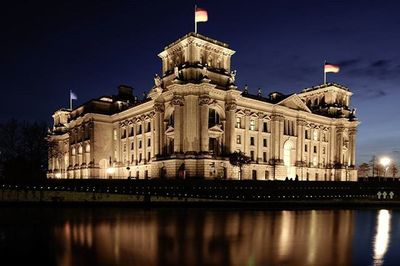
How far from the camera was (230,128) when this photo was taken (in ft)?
226

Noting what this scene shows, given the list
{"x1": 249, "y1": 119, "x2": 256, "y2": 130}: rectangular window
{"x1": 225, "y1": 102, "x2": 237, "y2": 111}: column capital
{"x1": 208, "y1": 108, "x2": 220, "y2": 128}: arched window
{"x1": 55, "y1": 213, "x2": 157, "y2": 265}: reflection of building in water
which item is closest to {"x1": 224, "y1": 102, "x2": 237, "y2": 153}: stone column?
{"x1": 225, "y1": 102, "x2": 237, "y2": 111}: column capital

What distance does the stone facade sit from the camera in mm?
65500

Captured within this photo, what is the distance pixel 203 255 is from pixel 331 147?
93.2m

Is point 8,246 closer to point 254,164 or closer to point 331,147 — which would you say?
point 254,164

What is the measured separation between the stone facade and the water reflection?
145ft

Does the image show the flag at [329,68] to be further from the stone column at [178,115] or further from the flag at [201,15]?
the stone column at [178,115]

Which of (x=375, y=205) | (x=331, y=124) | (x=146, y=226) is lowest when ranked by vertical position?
(x=375, y=205)

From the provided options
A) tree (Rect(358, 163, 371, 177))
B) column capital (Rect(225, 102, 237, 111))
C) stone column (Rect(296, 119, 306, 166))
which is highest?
column capital (Rect(225, 102, 237, 111))

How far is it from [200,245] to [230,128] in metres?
55.9

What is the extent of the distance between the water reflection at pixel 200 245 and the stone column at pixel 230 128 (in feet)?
159

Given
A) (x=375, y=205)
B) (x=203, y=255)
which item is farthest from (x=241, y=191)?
(x=203, y=255)

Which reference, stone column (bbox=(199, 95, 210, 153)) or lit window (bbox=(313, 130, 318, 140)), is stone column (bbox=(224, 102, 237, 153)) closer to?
stone column (bbox=(199, 95, 210, 153))

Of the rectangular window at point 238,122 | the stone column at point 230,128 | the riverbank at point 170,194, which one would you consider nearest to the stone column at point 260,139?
the rectangular window at point 238,122

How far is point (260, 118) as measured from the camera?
256 ft
